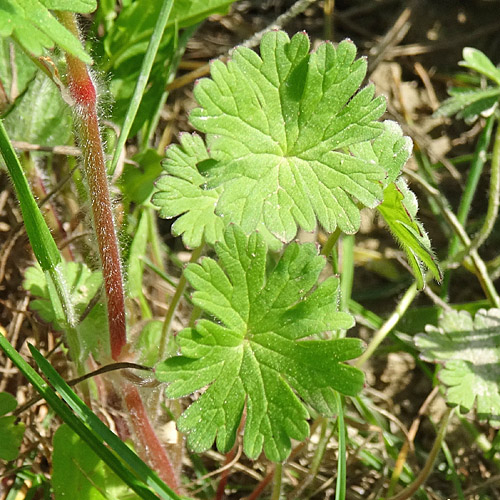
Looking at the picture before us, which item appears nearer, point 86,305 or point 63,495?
point 63,495

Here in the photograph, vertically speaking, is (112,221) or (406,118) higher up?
(112,221)

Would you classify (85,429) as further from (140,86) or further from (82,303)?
(140,86)

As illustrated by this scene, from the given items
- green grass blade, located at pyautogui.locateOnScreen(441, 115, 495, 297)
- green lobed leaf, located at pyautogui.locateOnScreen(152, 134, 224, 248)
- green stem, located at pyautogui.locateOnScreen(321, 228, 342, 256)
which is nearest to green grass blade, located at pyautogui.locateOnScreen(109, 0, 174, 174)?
green lobed leaf, located at pyautogui.locateOnScreen(152, 134, 224, 248)

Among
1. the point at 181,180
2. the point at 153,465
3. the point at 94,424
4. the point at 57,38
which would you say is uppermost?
the point at 57,38

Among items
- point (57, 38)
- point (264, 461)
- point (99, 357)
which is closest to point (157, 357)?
point (99, 357)

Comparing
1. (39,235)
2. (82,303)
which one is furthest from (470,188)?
(39,235)

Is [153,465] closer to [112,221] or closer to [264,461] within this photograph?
[264,461]
